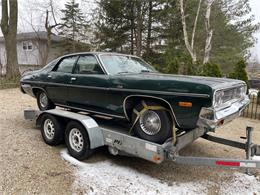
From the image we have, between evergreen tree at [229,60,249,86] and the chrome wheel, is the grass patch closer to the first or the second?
the chrome wheel

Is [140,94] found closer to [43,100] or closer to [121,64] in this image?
[121,64]

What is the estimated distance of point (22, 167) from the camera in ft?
11.5

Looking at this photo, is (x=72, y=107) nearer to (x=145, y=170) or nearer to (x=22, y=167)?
(x=22, y=167)

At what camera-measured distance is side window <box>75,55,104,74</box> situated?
159 inches

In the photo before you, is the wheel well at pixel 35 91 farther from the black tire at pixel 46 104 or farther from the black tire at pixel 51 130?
the black tire at pixel 51 130

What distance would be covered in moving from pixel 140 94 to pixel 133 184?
4.16ft

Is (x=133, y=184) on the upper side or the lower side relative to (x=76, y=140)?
lower

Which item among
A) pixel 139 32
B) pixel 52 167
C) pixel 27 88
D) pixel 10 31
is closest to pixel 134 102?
pixel 52 167

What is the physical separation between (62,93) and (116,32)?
14462 mm

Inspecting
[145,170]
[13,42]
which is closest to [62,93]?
[145,170]

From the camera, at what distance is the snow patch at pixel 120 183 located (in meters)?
3.05

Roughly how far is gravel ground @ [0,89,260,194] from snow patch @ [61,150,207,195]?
10 centimetres

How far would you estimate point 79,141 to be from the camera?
12.7 feet

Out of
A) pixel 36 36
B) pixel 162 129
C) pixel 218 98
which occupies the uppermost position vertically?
pixel 36 36
